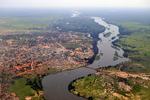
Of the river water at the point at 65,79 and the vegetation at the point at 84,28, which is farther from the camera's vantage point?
the vegetation at the point at 84,28

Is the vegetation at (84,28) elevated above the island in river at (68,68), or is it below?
above

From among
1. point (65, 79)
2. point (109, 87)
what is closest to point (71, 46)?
point (65, 79)

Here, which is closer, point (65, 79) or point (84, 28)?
point (65, 79)

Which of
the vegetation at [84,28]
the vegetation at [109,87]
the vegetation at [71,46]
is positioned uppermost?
the vegetation at [84,28]

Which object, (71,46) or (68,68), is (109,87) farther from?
(71,46)

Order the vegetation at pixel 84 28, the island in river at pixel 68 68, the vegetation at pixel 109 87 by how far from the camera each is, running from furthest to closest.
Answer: the vegetation at pixel 84 28 < the island in river at pixel 68 68 < the vegetation at pixel 109 87

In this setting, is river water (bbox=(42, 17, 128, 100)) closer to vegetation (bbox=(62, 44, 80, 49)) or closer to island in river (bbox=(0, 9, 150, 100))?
island in river (bbox=(0, 9, 150, 100))

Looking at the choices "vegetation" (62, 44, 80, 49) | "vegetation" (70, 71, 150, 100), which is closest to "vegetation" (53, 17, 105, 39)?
"vegetation" (62, 44, 80, 49)

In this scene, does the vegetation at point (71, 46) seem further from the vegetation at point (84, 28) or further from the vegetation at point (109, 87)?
the vegetation at point (109, 87)

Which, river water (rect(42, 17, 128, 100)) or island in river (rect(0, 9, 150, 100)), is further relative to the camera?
island in river (rect(0, 9, 150, 100))

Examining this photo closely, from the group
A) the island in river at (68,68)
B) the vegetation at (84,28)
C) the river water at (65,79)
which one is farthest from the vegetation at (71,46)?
the vegetation at (84,28)

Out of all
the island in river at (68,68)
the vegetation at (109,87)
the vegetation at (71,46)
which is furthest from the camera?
the vegetation at (71,46)
